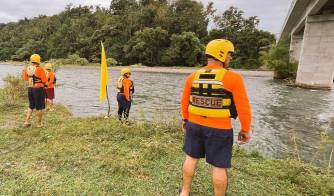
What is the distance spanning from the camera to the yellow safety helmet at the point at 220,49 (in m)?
3.37

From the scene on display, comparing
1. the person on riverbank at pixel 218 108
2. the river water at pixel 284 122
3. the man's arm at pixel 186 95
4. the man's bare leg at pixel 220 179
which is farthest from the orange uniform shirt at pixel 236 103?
the river water at pixel 284 122

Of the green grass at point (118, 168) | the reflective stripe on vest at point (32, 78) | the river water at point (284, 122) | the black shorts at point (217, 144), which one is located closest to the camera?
the black shorts at point (217, 144)

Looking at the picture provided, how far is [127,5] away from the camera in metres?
87.9

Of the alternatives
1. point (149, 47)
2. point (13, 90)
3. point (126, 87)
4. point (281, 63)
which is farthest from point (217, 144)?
point (149, 47)

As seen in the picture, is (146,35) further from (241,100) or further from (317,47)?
(241,100)

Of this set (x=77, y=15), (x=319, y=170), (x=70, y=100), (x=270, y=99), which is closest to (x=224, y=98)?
(x=319, y=170)

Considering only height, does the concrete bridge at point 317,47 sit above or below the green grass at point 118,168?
above

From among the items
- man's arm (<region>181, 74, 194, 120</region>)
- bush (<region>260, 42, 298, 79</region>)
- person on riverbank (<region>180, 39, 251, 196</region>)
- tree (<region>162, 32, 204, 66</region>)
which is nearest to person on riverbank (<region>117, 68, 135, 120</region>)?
man's arm (<region>181, 74, 194, 120</region>)

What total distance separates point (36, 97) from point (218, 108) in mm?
5689

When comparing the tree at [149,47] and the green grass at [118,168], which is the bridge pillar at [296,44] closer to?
the tree at [149,47]

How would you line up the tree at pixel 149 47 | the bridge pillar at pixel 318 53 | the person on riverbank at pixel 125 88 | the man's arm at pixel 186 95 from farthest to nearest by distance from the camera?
1. the tree at pixel 149 47
2. the bridge pillar at pixel 318 53
3. the person on riverbank at pixel 125 88
4. the man's arm at pixel 186 95

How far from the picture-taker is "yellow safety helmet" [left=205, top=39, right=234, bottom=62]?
3.37 meters

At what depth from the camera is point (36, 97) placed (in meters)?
7.46

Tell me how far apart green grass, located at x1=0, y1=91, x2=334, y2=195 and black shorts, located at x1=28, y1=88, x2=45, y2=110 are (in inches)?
27.6
